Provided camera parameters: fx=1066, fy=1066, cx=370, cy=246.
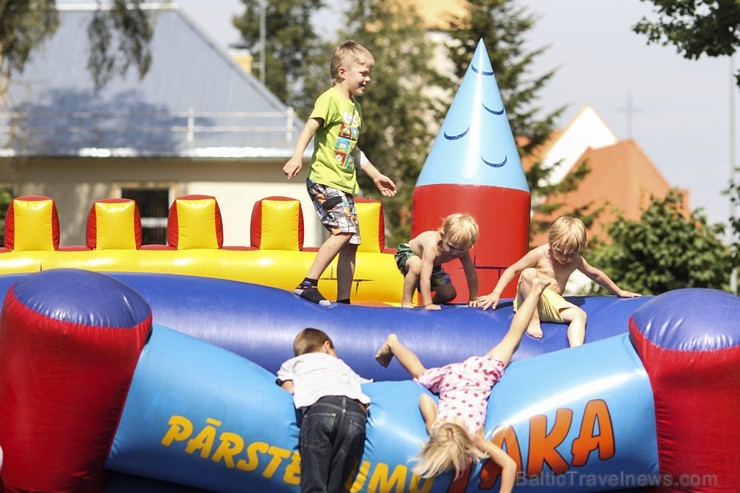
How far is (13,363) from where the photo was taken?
4.05 metres

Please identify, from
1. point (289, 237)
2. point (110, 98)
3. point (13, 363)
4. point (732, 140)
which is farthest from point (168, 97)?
point (13, 363)

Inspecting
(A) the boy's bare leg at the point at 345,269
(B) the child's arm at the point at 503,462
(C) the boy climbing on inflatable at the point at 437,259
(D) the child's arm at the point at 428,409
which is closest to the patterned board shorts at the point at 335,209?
(A) the boy's bare leg at the point at 345,269

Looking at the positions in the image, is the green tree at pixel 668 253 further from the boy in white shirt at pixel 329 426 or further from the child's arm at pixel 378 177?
the boy in white shirt at pixel 329 426

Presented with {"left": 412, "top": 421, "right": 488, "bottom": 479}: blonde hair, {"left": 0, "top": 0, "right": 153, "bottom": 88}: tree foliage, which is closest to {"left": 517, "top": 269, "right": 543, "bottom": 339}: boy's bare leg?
{"left": 412, "top": 421, "right": 488, "bottom": 479}: blonde hair

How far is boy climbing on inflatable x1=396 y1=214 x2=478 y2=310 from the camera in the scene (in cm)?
530

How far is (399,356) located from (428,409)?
1.28 feet

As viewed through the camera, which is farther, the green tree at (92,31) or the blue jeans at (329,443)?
the green tree at (92,31)

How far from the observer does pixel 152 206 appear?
668 inches

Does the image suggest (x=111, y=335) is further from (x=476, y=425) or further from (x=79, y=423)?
(x=476, y=425)

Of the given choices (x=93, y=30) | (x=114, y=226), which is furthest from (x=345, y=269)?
(x=93, y=30)

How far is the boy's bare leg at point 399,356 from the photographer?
4482mm

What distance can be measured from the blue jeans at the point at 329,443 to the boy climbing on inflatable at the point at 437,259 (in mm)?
1186

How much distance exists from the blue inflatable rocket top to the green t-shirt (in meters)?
1.05

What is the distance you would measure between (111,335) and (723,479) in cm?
239
